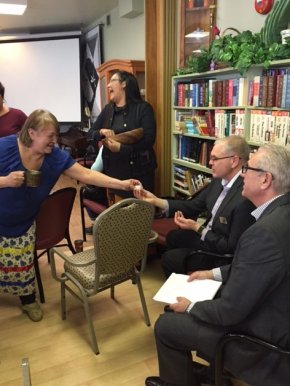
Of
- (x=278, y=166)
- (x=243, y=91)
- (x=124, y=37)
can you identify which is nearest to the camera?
(x=278, y=166)

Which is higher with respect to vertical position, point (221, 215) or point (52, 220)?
point (221, 215)

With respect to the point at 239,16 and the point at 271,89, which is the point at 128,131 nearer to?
the point at 271,89

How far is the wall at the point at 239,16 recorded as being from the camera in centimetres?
304

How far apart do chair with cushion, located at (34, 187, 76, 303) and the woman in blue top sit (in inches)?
5.4

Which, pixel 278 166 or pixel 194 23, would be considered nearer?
pixel 278 166

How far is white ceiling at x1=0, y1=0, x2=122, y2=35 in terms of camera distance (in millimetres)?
5794

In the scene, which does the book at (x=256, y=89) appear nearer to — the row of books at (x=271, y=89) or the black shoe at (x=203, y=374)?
the row of books at (x=271, y=89)

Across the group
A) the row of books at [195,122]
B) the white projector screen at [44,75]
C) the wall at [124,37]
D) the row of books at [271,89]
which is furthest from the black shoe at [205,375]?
the white projector screen at [44,75]

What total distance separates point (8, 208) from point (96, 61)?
216 inches

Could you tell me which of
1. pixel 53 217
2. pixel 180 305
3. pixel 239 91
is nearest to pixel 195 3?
pixel 239 91

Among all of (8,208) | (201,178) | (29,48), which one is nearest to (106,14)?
(29,48)

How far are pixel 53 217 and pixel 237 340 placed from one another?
171 cm

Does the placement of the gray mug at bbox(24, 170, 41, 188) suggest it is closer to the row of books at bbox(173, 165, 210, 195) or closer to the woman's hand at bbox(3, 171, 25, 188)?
the woman's hand at bbox(3, 171, 25, 188)

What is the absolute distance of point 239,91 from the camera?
2.85 metres
